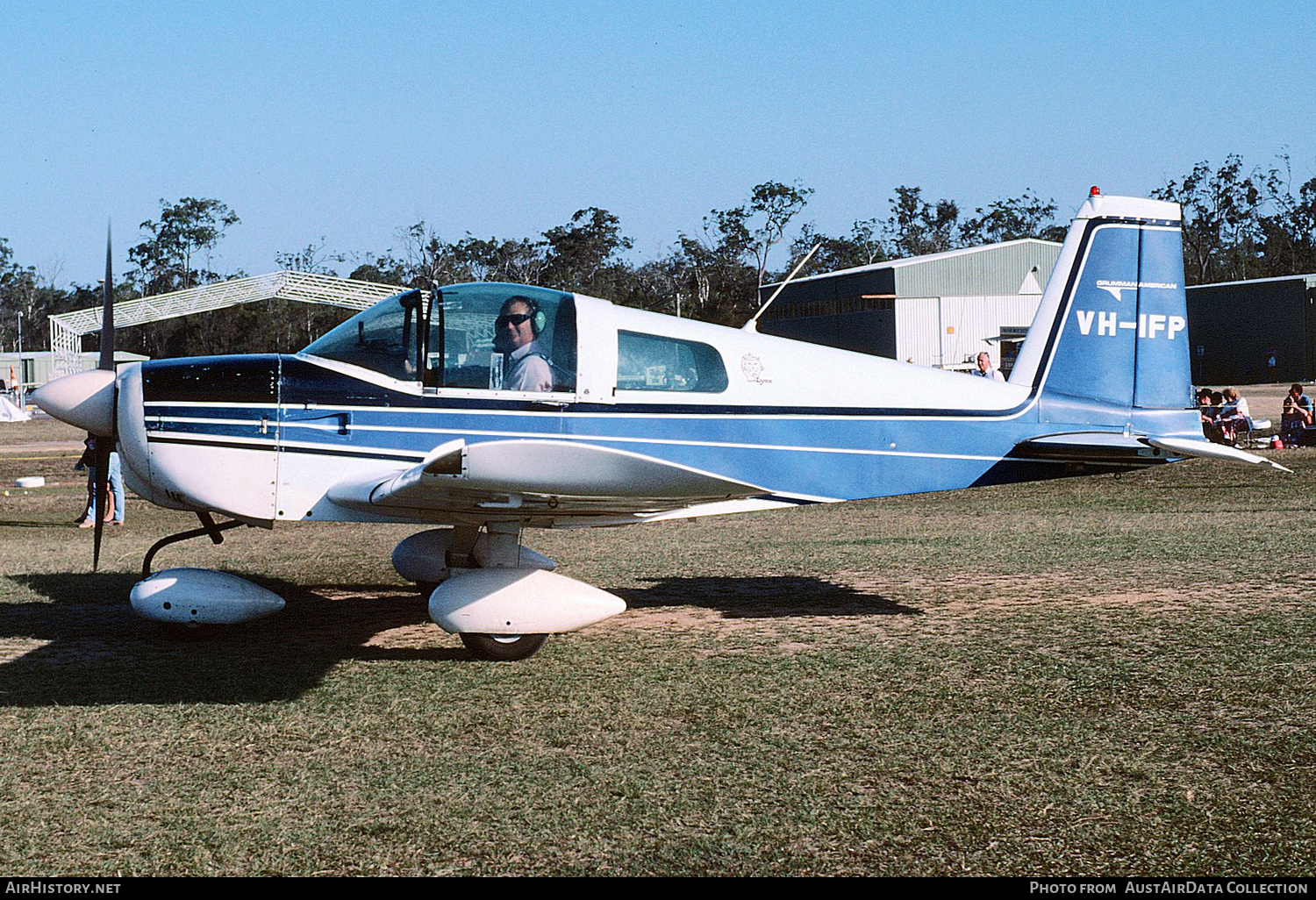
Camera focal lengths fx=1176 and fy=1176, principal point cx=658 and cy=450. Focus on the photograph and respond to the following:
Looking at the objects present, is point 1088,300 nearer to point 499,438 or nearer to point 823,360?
point 823,360

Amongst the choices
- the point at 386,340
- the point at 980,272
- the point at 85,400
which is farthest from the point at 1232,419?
the point at 980,272

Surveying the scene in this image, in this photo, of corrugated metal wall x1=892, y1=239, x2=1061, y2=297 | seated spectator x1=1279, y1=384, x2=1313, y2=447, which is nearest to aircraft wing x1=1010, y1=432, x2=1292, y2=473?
seated spectator x1=1279, y1=384, x2=1313, y2=447

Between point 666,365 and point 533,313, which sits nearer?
point 533,313

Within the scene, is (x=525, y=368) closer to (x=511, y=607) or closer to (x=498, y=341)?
(x=498, y=341)

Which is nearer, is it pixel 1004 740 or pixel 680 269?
pixel 1004 740

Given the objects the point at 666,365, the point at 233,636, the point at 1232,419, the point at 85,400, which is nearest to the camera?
the point at 85,400

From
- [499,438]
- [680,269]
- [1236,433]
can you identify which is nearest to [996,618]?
[499,438]

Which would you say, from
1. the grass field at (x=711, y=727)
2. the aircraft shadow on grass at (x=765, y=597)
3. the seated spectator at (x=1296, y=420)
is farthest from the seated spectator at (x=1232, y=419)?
the aircraft shadow on grass at (x=765, y=597)

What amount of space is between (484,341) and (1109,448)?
4217mm

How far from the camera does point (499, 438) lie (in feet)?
23.5

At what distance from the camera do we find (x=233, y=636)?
25.1 ft

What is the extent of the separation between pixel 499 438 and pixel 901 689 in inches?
110

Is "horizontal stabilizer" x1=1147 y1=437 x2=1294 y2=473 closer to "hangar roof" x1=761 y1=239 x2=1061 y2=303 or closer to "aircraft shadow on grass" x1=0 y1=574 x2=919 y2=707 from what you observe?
"aircraft shadow on grass" x1=0 y1=574 x2=919 y2=707

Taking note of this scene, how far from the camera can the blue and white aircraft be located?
6.94 m
